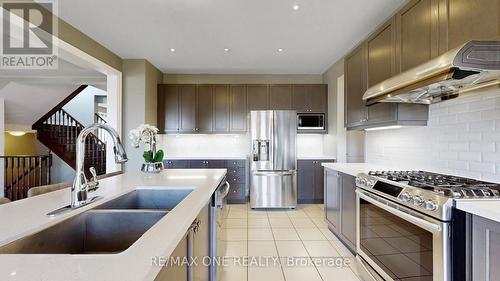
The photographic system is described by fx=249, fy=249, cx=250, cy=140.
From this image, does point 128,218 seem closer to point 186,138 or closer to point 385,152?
point 385,152

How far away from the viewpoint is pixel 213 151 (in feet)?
17.5

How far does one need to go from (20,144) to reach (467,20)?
879 centimetres

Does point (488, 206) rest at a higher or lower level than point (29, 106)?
lower

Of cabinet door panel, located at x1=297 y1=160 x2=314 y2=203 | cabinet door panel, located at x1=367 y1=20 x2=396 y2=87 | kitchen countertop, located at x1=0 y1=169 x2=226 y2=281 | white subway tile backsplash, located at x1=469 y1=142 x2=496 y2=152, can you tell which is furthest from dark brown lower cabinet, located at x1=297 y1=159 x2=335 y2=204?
kitchen countertop, located at x1=0 y1=169 x2=226 y2=281

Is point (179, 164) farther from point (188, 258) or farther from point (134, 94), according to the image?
point (188, 258)

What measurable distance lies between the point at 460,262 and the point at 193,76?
4.96 meters

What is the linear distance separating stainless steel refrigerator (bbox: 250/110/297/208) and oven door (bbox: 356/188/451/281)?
6.71ft

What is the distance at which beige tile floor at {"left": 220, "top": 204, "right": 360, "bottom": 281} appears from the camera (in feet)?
7.63

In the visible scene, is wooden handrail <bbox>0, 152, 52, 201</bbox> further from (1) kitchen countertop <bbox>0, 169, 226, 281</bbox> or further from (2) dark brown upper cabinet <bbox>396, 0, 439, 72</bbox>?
(2) dark brown upper cabinet <bbox>396, 0, 439, 72</bbox>

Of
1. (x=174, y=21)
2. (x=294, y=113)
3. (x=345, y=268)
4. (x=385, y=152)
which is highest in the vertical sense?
(x=174, y=21)

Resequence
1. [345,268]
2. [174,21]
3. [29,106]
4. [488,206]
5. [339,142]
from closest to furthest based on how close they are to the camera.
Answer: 1. [488,206]
2. [345,268]
3. [174,21]
4. [339,142]
5. [29,106]

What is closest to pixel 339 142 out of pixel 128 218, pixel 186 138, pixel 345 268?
pixel 345 268

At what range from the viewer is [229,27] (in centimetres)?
311

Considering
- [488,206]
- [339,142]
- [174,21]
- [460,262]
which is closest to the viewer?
[488,206]
